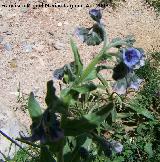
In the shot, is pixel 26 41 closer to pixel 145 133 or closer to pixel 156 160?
pixel 145 133

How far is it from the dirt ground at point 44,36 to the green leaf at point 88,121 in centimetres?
194

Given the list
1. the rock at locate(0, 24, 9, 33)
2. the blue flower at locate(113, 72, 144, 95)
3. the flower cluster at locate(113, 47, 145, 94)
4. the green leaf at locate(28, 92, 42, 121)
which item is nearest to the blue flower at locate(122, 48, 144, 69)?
the flower cluster at locate(113, 47, 145, 94)

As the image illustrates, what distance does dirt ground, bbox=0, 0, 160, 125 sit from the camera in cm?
437

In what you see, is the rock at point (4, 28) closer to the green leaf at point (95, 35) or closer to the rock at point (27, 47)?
the rock at point (27, 47)

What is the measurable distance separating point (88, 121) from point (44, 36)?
2.75 metres

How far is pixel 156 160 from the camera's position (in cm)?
353

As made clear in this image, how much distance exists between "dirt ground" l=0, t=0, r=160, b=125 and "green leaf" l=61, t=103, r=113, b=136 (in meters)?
1.94

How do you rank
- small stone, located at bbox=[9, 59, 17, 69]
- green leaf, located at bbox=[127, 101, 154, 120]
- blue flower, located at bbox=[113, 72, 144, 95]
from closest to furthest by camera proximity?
blue flower, located at bbox=[113, 72, 144, 95]
green leaf, located at bbox=[127, 101, 154, 120]
small stone, located at bbox=[9, 59, 17, 69]

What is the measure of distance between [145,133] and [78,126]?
1.76 m

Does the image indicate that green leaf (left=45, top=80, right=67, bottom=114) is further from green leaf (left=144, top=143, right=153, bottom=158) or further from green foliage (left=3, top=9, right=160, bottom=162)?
green leaf (left=144, top=143, right=153, bottom=158)

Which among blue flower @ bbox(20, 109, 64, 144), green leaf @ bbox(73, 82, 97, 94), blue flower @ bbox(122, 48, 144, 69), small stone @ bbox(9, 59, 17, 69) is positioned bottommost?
small stone @ bbox(9, 59, 17, 69)

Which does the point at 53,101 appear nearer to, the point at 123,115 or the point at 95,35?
the point at 95,35

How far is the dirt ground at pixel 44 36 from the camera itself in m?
4.37

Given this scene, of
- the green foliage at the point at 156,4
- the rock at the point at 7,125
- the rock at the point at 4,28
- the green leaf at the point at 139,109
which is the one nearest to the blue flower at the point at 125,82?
the green leaf at the point at 139,109
